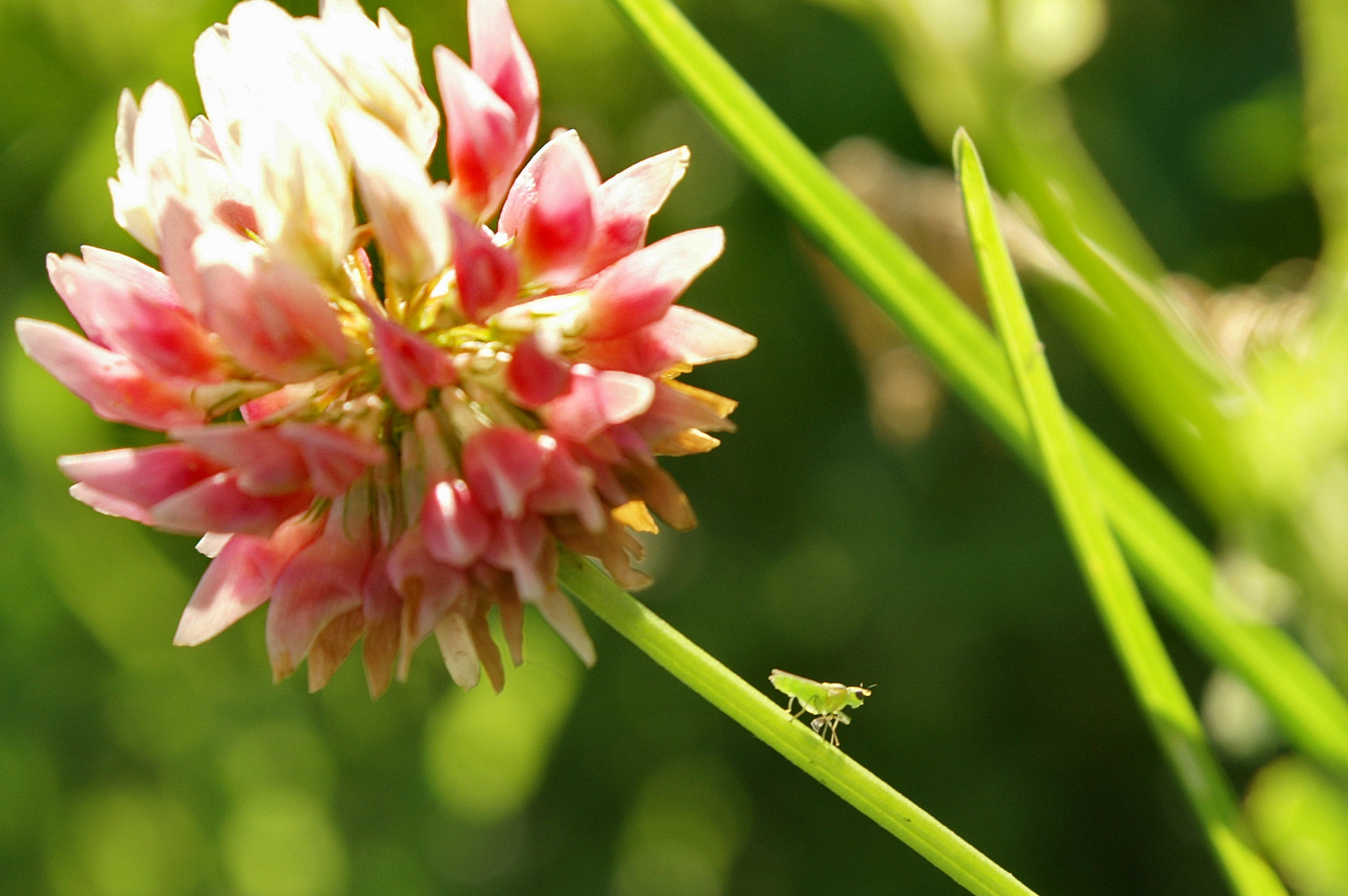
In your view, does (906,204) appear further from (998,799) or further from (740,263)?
(998,799)

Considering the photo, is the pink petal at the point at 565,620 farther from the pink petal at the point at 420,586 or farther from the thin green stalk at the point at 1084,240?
the thin green stalk at the point at 1084,240

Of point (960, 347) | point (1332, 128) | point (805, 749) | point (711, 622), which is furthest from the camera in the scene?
point (711, 622)

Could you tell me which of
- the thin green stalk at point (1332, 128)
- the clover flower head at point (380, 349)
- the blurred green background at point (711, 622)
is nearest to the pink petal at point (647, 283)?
the clover flower head at point (380, 349)

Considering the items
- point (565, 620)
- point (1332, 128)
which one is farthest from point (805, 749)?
point (1332, 128)

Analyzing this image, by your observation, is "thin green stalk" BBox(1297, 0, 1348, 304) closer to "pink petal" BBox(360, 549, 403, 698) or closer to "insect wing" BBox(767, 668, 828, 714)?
"insect wing" BBox(767, 668, 828, 714)

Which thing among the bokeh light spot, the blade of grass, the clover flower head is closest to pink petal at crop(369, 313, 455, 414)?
the clover flower head

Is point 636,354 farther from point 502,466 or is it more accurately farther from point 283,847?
point 283,847
